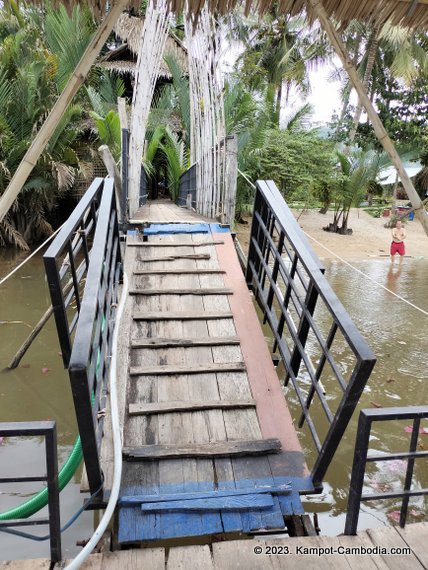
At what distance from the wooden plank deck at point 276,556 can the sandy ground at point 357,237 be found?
8766 mm

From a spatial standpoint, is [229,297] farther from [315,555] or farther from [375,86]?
[375,86]

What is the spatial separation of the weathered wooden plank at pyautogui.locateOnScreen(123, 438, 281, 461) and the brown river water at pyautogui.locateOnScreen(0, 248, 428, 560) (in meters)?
1.11

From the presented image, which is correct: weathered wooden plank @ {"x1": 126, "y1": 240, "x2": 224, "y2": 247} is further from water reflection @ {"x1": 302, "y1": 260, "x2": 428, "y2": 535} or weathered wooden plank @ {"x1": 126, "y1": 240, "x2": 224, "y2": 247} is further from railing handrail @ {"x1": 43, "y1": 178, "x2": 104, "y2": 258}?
water reflection @ {"x1": 302, "y1": 260, "x2": 428, "y2": 535}

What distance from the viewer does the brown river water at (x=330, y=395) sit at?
290 centimetres

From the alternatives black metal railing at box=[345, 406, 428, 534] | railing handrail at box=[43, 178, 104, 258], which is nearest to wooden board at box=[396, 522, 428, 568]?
black metal railing at box=[345, 406, 428, 534]

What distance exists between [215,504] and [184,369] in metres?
0.88

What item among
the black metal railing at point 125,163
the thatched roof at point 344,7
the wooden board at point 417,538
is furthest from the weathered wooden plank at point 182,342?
the black metal railing at point 125,163

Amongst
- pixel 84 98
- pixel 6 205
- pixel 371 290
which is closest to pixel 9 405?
pixel 6 205

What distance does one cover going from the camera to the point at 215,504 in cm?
176

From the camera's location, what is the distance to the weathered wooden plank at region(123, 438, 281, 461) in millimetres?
1970

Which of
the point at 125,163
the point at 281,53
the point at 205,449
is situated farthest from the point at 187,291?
the point at 281,53

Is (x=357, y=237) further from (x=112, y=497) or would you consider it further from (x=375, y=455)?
(x=112, y=497)

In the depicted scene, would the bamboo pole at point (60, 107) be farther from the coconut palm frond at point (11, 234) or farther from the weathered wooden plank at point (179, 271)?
the coconut palm frond at point (11, 234)

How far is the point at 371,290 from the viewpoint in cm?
779
